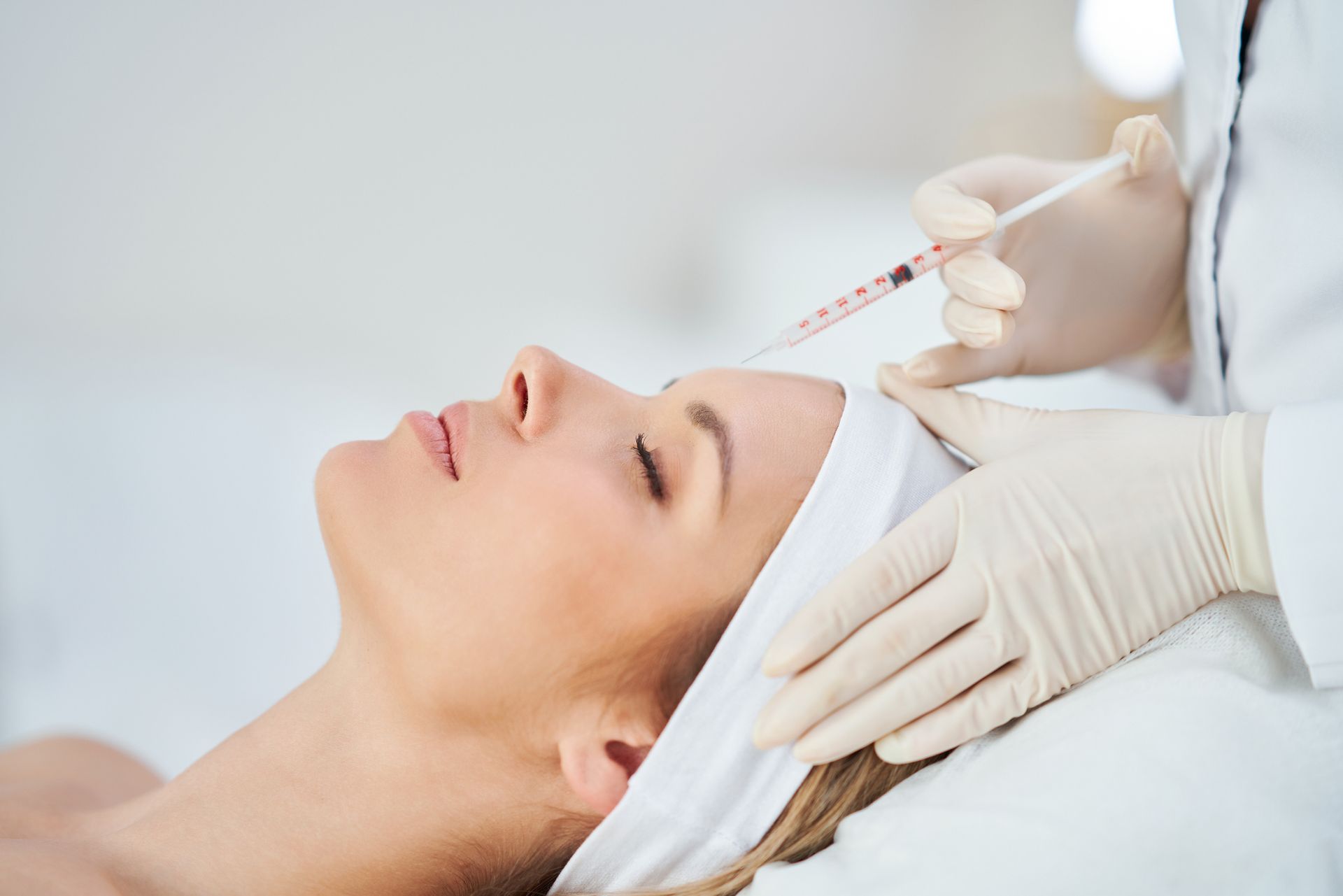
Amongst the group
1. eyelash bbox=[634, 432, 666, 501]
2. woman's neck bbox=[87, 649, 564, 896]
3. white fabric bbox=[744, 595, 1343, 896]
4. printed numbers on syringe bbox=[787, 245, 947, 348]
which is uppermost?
printed numbers on syringe bbox=[787, 245, 947, 348]

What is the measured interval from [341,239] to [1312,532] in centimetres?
188

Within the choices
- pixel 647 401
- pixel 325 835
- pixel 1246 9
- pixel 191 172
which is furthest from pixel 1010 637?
pixel 191 172

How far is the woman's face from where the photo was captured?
978 mm

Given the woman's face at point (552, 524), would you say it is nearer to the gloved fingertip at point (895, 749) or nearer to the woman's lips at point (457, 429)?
A: the woman's lips at point (457, 429)

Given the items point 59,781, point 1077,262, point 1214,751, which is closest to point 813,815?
point 1214,751

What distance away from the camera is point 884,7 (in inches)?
94.0

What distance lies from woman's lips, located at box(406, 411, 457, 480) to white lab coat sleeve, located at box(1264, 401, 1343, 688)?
2.80 ft

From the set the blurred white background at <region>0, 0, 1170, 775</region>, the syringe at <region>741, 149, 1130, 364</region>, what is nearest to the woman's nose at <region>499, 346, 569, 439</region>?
the syringe at <region>741, 149, 1130, 364</region>

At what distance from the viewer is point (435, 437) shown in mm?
1095

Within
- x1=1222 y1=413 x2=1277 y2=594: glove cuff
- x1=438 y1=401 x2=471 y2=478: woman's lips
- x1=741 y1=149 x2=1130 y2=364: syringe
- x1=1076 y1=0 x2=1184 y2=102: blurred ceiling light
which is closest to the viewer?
x1=1222 y1=413 x2=1277 y2=594: glove cuff

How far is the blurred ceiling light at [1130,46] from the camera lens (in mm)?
2428

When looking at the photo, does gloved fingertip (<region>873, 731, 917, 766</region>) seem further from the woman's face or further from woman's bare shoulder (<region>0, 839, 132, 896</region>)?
woman's bare shoulder (<region>0, 839, 132, 896</region>)

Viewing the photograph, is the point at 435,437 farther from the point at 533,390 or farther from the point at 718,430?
the point at 718,430

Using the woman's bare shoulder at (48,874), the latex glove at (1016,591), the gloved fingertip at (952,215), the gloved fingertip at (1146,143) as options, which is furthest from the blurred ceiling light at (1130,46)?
the woman's bare shoulder at (48,874)
